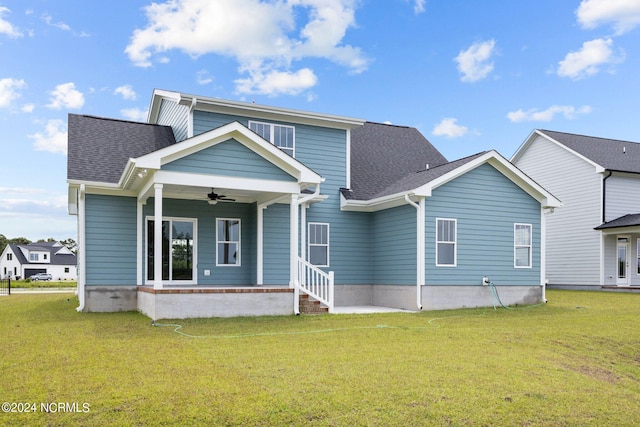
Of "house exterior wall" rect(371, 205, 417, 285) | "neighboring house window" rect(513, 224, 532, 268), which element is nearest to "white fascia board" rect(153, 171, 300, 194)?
"house exterior wall" rect(371, 205, 417, 285)

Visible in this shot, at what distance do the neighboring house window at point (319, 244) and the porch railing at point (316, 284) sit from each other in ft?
1.88

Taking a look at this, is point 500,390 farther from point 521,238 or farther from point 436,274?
point 521,238

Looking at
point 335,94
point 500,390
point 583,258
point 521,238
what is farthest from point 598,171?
point 500,390

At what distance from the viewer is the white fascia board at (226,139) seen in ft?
36.9

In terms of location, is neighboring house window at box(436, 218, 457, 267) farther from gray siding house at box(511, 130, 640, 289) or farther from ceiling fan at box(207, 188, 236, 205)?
gray siding house at box(511, 130, 640, 289)

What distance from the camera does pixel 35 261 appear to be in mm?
69438

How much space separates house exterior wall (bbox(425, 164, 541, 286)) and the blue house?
4 cm

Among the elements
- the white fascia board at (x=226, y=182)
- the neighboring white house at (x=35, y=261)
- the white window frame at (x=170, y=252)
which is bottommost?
the neighboring white house at (x=35, y=261)

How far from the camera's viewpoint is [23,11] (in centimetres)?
1488

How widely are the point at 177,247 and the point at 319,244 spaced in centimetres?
406

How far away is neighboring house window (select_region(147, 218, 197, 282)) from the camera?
567 inches

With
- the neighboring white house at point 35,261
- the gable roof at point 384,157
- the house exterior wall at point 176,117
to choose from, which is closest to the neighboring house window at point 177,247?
the house exterior wall at point 176,117

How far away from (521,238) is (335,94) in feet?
32.3

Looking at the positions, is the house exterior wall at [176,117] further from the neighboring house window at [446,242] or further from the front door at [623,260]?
the front door at [623,260]
